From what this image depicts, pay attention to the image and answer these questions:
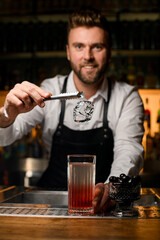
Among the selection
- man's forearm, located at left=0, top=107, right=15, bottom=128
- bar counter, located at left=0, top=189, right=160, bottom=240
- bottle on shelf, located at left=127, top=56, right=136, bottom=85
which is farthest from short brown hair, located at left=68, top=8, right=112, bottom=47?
bottle on shelf, located at left=127, top=56, right=136, bottom=85

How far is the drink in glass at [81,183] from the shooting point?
108 centimetres

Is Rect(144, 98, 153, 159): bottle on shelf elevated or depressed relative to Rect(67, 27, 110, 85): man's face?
depressed

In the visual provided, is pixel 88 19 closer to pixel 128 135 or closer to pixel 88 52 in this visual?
pixel 88 52

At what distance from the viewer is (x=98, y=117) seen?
1.96 meters

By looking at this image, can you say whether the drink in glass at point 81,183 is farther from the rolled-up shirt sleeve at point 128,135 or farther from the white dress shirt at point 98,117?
the white dress shirt at point 98,117

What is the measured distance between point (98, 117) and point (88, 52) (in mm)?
373

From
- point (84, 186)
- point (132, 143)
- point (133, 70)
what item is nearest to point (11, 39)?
point (133, 70)

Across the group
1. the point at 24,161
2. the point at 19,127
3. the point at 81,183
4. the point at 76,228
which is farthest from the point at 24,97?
the point at 24,161

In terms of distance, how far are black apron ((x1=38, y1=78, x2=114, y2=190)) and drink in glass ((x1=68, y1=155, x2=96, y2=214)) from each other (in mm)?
820

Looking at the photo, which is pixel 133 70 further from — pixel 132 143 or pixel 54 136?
pixel 132 143

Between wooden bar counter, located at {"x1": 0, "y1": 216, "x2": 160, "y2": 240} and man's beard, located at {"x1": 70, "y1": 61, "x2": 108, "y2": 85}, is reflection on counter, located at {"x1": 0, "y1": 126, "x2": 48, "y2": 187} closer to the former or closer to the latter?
man's beard, located at {"x1": 70, "y1": 61, "x2": 108, "y2": 85}

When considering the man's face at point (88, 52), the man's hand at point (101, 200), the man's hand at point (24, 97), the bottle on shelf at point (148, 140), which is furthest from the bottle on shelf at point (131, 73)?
the man's hand at point (101, 200)

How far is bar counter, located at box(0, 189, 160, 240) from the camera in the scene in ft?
2.78

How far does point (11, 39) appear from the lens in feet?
10.9
